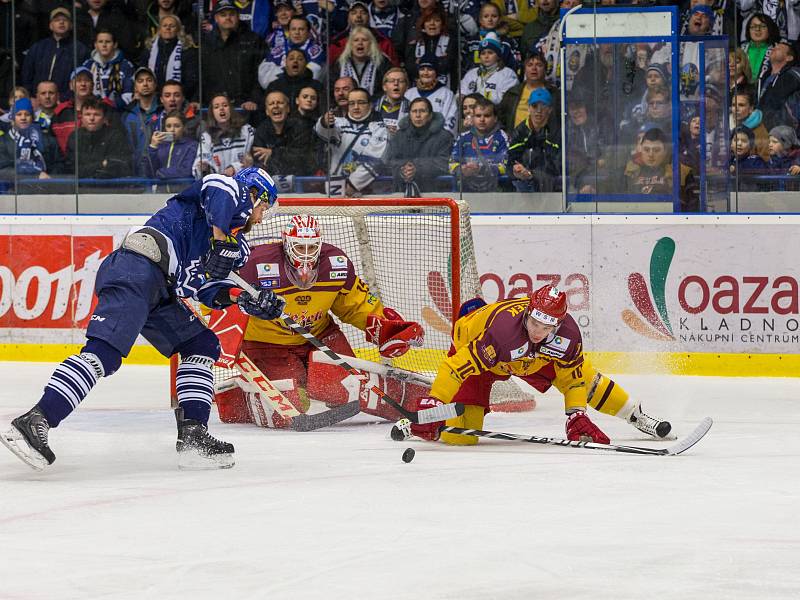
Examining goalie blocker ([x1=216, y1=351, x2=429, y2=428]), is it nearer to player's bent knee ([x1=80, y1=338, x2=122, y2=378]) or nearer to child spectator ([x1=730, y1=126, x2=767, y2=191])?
player's bent knee ([x1=80, y1=338, x2=122, y2=378])

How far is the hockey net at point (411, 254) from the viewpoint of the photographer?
582 cm

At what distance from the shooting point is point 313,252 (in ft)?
17.1

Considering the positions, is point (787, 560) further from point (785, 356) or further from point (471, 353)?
point (785, 356)

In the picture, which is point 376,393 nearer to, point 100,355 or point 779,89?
point 100,355

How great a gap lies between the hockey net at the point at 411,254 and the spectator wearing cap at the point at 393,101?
995mm

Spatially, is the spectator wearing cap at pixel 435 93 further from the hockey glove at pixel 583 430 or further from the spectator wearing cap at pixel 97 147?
the hockey glove at pixel 583 430

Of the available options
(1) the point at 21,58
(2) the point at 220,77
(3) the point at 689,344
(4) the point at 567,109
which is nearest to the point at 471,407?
(3) the point at 689,344

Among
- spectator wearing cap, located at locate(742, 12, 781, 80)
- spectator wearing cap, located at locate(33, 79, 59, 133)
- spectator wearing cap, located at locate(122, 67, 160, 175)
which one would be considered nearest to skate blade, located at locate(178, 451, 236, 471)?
spectator wearing cap, located at locate(122, 67, 160, 175)

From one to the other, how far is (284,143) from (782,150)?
2.71 metres

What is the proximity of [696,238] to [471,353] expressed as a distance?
2.45 meters

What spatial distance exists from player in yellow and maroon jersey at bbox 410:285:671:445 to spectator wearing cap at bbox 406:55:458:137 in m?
2.77

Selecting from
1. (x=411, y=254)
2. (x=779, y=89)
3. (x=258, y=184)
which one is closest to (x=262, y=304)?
(x=258, y=184)

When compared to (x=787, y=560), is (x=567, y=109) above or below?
above

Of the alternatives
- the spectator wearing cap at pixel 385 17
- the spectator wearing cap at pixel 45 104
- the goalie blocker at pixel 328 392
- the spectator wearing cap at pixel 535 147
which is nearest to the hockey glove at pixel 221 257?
the goalie blocker at pixel 328 392
